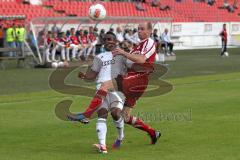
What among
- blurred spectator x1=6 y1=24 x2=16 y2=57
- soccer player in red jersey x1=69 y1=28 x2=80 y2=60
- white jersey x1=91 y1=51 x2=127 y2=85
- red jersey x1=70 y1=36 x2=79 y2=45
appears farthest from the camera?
red jersey x1=70 y1=36 x2=79 y2=45

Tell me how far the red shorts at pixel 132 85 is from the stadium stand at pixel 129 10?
28.4 m

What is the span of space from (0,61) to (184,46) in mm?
22502

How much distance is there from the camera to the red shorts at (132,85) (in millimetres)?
11094

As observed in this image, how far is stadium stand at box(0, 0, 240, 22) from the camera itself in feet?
149

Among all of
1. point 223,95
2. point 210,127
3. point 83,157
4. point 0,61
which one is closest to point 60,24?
point 0,61

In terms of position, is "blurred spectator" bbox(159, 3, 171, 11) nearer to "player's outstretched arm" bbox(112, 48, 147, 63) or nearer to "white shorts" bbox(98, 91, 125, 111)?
"player's outstretched arm" bbox(112, 48, 147, 63)

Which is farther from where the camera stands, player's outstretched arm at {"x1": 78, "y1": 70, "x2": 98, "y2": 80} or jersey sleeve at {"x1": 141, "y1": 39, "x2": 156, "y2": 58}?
jersey sleeve at {"x1": 141, "y1": 39, "x2": 156, "y2": 58}

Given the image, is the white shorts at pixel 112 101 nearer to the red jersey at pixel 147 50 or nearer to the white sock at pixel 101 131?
the white sock at pixel 101 131

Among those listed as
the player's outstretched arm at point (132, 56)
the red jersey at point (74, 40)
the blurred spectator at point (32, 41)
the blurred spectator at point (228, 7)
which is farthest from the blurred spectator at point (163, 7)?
the player's outstretched arm at point (132, 56)

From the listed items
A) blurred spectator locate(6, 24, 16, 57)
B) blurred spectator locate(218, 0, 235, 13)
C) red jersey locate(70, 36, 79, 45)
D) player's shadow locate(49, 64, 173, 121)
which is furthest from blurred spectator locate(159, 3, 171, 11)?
player's shadow locate(49, 64, 173, 121)

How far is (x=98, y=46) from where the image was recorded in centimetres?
3772

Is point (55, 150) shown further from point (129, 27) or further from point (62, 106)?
point (129, 27)

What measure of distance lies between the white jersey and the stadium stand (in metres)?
28.7

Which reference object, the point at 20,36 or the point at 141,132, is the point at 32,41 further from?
the point at 141,132
